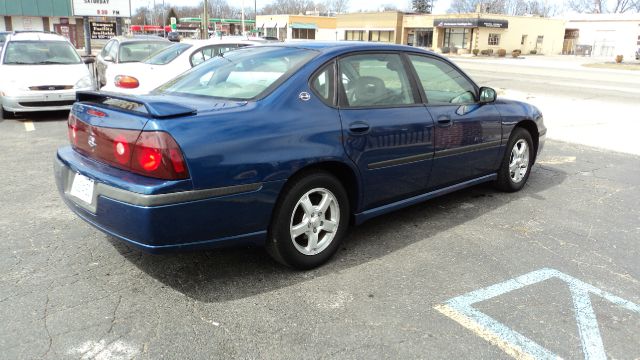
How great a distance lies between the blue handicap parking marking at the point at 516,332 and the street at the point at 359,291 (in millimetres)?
11

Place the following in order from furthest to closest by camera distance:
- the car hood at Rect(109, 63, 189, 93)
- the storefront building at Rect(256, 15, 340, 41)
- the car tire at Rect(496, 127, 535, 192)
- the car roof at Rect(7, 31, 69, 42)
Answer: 1. the storefront building at Rect(256, 15, 340, 41)
2. the car roof at Rect(7, 31, 69, 42)
3. the car hood at Rect(109, 63, 189, 93)
4. the car tire at Rect(496, 127, 535, 192)

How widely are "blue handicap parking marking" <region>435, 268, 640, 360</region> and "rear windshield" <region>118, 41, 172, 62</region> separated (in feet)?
31.9

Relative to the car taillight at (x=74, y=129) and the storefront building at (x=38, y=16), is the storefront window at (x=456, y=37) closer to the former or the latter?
the storefront building at (x=38, y=16)

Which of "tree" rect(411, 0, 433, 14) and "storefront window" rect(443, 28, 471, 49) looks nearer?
"storefront window" rect(443, 28, 471, 49)

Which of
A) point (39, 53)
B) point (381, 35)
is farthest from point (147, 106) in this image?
point (381, 35)

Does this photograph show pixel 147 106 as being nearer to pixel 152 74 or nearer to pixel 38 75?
pixel 152 74

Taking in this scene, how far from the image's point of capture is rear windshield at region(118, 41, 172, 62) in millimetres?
11273

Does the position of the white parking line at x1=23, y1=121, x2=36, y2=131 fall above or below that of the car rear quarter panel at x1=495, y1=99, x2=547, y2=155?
below

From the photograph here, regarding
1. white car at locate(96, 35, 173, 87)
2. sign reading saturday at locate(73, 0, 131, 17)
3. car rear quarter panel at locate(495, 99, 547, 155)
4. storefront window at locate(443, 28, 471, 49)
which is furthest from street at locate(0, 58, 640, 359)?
storefront window at locate(443, 28, 471, 49)

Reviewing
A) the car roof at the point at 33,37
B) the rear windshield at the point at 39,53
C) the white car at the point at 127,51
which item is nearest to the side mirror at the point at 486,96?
the white car at the point at 127,51

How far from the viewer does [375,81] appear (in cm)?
404

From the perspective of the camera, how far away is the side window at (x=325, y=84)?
3.60 metres

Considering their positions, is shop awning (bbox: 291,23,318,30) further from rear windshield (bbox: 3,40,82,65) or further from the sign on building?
rear windshield (bbox: 3,40,82,65)

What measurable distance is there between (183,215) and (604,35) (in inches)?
2802
